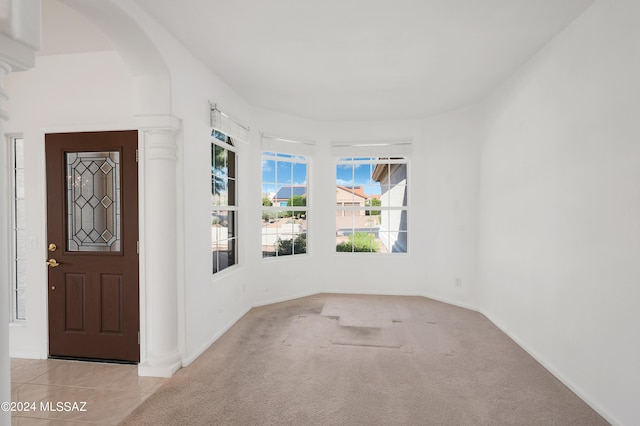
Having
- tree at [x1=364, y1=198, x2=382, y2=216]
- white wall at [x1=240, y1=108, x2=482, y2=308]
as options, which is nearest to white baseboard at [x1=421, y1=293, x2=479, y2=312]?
white wall at [x1=240, y1=108, x2=482, y2=308]

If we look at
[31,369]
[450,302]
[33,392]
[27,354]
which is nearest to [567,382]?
[450,302]

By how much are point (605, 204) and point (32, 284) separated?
4.81m

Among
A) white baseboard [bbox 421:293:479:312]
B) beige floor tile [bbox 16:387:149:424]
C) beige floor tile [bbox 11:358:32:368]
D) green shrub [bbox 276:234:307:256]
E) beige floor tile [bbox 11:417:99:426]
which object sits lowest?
beige floor tile [bbox 11:417:99:426]

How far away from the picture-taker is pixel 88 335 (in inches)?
128

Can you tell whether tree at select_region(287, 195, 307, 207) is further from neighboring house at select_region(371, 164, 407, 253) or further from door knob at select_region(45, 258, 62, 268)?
door knob at select_region(45, 258, 62, 268)

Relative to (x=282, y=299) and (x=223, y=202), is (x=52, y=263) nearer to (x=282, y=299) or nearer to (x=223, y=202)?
(x=223, y=202)

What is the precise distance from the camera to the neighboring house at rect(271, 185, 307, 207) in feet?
17.8

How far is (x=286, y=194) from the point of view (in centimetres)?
551

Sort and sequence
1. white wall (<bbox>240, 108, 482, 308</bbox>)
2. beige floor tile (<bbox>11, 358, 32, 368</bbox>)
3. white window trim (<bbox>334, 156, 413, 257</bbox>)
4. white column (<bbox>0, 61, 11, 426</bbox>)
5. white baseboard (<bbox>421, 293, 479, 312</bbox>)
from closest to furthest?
white column (<bbox>0, 61, 11, 426</bbox>), beige floor tile (<bbox>11, 358, 32, 368</bbox>), white baseboard (<bbox>421, 293, 479, 312</bbox>), white wall (<bbox>240, 108, 482, 308</bbox>), white window trim (<bbox>334, 156, 413, 257</bbox>)

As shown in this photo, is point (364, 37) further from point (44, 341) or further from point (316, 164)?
point (44, 341)

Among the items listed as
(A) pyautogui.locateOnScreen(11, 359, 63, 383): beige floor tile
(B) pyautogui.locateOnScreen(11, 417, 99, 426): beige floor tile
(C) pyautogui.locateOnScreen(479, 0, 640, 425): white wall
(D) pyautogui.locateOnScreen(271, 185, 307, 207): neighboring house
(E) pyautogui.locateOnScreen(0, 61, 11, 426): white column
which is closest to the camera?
(E) pyautogui.locateOnScreen(0, 61, 11, 426): white column

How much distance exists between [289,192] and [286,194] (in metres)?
0.06

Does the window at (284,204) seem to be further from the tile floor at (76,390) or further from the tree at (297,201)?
the tile floor at (76,390)

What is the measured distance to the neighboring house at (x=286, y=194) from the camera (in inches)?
213
